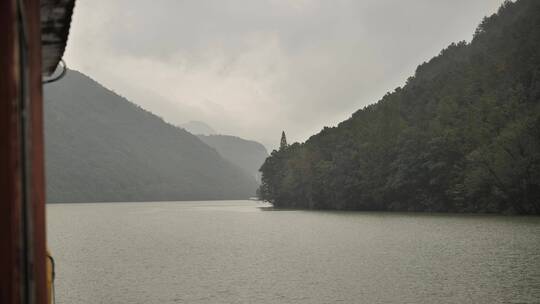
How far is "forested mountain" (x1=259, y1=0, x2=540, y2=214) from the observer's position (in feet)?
197

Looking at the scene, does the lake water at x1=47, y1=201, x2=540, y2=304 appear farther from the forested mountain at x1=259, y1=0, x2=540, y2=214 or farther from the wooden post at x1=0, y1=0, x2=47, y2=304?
the forested mountain at x1=259, y1=0, x2=540, y2=214

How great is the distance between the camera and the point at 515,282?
17.7 m

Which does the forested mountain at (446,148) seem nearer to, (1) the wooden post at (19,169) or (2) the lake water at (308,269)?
(2) the lake water at (308,269)

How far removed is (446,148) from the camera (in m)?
72.4

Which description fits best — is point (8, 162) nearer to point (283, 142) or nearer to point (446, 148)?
point (446, 148)

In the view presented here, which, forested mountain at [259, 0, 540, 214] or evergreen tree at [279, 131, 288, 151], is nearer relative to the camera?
forested mountain at [259, 0, 540, 214]

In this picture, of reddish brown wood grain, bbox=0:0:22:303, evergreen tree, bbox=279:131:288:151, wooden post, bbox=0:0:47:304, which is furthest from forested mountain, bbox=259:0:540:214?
reddish brown wood grain, bbox=0:0:22:303

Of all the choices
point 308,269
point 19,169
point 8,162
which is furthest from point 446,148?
point 8,162

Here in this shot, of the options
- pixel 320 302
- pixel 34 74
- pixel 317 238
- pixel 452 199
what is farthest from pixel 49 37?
pixel 452 199

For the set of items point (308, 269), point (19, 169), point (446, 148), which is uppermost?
point (446, 148)

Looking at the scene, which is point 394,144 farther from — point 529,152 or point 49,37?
point 49,37

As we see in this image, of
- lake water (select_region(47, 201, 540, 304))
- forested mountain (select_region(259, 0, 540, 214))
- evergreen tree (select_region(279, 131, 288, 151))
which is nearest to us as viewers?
lake water (select_region(47, 201, 540, 304))

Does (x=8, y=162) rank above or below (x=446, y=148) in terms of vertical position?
below

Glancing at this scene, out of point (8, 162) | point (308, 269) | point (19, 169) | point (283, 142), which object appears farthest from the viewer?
point (283, 142)
